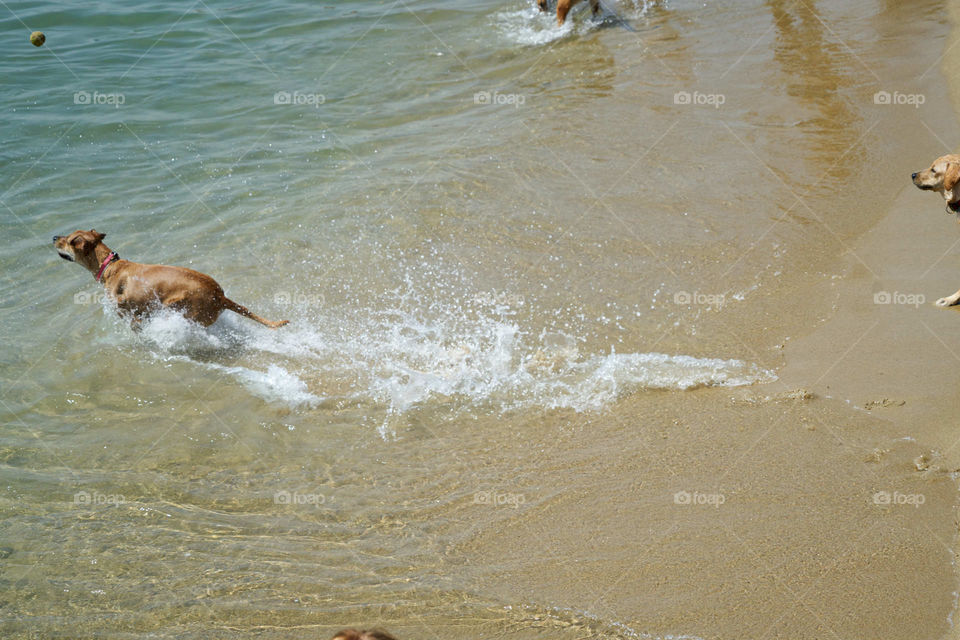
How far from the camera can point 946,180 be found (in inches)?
251

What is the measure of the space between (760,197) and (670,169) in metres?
1.04

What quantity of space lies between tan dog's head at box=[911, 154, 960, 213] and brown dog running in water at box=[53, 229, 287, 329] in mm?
5326

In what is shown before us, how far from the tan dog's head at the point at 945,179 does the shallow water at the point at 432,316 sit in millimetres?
661

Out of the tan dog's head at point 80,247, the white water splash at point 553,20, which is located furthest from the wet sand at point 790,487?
the white water splash at point 553,20

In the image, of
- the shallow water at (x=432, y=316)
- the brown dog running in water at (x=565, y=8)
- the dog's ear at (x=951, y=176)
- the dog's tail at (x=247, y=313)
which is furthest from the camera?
the brown dog running in water at (x=565, y=8)

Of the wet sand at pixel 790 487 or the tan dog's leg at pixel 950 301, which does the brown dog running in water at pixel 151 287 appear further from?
the tan dog's leg at pixel 950 301

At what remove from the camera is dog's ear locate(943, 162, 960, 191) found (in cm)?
630

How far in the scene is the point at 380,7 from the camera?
14586 mm

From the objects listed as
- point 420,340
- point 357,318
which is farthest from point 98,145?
point 420,340

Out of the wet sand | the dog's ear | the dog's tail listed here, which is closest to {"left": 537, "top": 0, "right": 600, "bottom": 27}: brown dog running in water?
the wet sand

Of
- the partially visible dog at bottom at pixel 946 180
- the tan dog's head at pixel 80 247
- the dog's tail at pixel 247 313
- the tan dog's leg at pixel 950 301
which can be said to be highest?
the tan dog's head at pixel 80 247

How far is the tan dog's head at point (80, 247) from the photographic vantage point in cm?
662

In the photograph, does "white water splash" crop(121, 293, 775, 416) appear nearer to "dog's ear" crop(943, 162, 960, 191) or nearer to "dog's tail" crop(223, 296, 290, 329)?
"dog's tail" crop(223, 296, 290, 329)

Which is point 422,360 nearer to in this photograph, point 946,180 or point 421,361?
point 421,361
